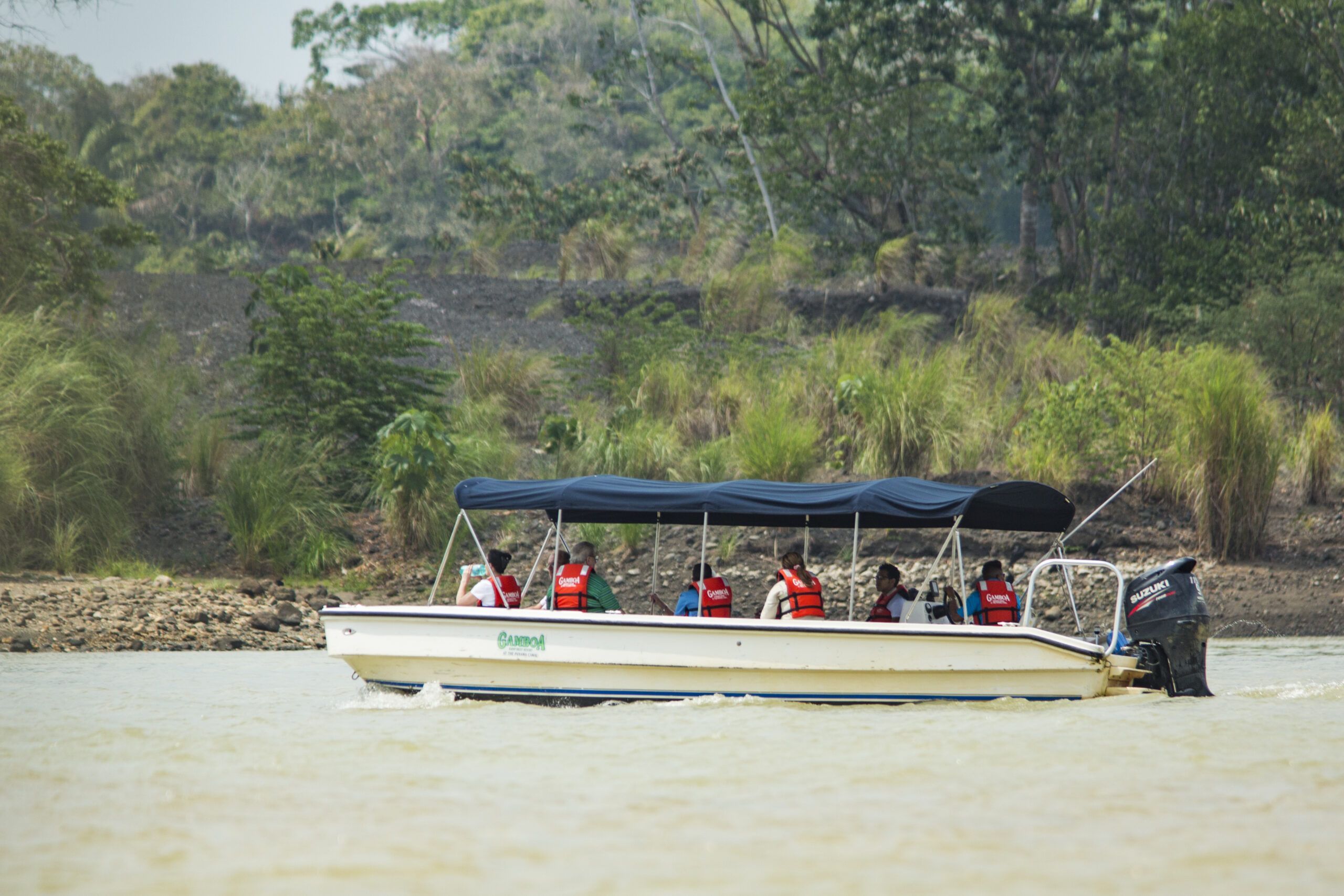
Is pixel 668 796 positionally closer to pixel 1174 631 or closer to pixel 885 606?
pixel 885 606

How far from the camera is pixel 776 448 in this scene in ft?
59.9

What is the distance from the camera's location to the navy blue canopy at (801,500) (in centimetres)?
1015

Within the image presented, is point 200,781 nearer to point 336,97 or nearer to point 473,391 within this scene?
point 473,391

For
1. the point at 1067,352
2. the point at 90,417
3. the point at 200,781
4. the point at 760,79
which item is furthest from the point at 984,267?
the point at 200,781

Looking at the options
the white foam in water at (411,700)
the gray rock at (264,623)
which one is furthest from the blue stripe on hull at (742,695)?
the gray rock at (264,623)

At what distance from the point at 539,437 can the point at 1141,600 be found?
12.0 m

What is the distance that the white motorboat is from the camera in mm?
9734

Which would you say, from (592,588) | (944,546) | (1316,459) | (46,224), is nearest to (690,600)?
(592,588)

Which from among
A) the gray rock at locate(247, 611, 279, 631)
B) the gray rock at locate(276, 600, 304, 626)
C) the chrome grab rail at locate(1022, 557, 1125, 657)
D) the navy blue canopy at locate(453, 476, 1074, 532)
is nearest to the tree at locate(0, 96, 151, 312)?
the gray rock at locate(276, 600, 304, 626)

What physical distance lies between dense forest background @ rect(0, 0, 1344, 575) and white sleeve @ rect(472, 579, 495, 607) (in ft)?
24.9

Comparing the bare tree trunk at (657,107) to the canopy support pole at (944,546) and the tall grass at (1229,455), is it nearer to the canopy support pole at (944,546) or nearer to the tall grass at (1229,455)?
the tall grass at (1229,455)

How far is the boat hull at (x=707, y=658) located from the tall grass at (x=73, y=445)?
318 inches

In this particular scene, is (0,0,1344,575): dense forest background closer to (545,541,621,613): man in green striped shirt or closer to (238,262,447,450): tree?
(238,262,447,450): tree

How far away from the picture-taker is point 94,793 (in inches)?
275
